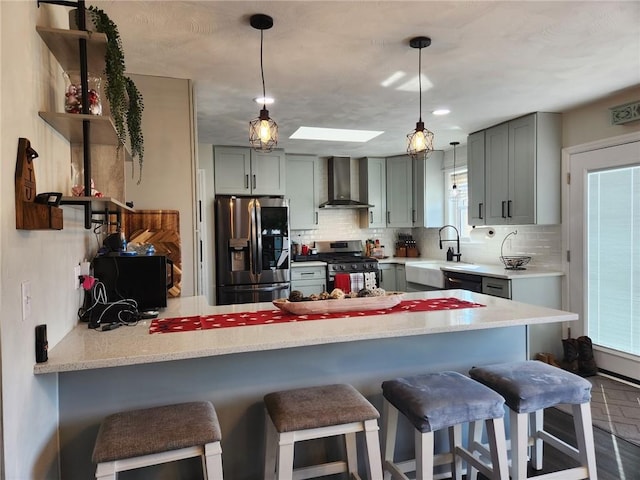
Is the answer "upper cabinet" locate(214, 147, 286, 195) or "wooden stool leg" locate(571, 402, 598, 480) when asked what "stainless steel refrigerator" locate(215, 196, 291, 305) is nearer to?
"upper cabinet" locate(214, 147, 286, 195)

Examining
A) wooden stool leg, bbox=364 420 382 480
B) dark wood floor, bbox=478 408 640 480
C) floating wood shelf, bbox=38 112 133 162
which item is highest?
floating wood shelf, bbox=38 112 133 162

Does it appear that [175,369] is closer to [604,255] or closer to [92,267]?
[92,267]

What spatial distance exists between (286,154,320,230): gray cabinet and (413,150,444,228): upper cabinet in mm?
1391

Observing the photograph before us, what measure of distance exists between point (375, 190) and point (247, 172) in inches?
71.9

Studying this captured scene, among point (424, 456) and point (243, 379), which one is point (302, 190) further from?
point (424, 456)

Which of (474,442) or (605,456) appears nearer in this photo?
(474,442)

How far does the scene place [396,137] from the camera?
187 inches

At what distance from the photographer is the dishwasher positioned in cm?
384

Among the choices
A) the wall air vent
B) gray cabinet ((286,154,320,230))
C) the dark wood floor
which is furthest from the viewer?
gray cabinet ((286,154,320,230))

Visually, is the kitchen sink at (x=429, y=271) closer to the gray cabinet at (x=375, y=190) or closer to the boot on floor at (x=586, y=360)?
the gray cabinet at (x=375, y=190)

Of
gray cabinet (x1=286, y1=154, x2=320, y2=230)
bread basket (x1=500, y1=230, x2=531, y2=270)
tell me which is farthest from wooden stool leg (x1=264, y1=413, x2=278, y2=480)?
gray cabinet (x1=286, y1=154, x2=320, y2=230)

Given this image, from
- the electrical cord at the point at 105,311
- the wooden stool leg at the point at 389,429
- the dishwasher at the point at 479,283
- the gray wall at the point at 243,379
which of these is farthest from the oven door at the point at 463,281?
the electrical cord at the point at 105,311

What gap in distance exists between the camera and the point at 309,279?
527 centimetres

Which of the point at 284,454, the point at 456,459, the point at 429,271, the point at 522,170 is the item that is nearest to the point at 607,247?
the point at 522,170
